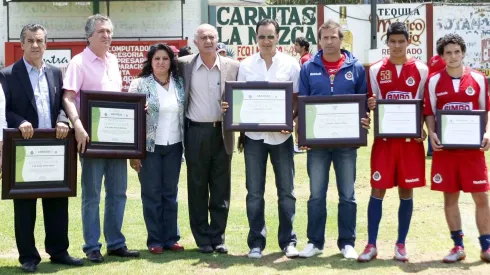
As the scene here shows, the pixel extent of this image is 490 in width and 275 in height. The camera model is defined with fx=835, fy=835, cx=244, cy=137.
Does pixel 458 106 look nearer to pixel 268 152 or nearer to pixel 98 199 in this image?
pixel 268 152

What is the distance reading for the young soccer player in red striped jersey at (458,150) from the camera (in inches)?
304

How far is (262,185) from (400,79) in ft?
5.57

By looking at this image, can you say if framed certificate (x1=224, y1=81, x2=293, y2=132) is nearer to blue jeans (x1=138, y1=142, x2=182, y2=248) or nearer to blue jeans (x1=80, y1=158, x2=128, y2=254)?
blue jeans (x1=138, y1=142, x2=182, y2=248)

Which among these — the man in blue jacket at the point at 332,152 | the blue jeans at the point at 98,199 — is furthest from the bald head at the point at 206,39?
the blue jeans at the point at 98,199

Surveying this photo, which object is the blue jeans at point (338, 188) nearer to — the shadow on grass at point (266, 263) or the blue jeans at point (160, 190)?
the shadow on grass at point (266, 263)

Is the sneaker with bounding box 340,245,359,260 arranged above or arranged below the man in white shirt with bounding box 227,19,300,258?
below

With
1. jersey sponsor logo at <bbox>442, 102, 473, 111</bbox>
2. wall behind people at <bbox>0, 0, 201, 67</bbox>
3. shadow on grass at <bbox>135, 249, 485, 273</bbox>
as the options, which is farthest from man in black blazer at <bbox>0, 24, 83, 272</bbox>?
wall behind people at <bbox>0, 0, 201, 67</bbox>

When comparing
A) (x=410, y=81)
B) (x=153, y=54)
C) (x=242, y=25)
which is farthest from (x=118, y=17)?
(x=410, y=81)

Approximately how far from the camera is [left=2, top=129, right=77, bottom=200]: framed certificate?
739cm

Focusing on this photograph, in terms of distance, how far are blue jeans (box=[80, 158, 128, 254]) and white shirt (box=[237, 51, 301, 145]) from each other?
1333 millimetres

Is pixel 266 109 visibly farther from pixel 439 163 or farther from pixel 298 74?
pixel 439 163

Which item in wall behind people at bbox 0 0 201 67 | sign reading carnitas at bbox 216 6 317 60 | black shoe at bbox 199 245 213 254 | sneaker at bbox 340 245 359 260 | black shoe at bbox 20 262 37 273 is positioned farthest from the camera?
sign reading carnitas at bbox 216 6 317 60

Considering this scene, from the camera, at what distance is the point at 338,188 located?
318 inches

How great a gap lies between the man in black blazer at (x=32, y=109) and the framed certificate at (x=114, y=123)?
0.26 m
